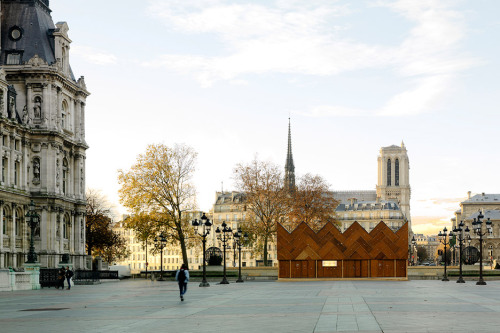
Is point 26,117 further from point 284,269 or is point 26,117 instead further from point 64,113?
point 284,269

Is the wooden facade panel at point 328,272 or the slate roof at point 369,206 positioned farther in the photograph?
the slate roof at point 369,206

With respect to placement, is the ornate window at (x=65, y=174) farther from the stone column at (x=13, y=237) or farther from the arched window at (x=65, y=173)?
the stone column at (x=13, y=237)

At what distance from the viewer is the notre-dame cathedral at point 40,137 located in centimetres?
6962

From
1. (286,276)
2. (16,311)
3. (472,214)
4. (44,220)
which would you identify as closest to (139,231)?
(44,220)

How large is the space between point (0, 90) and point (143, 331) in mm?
55238

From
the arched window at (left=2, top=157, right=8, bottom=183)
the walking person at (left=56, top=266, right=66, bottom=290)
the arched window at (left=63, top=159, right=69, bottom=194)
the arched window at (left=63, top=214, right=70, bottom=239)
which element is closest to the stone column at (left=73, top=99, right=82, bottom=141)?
the arched window at (left=63, top=159, right=69, bottom=194)

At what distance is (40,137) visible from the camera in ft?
244

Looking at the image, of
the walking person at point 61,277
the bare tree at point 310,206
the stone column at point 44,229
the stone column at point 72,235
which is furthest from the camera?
the bare tree at point 310,206

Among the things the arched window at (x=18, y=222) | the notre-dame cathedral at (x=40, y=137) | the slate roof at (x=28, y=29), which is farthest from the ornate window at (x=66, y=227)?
the slate roof at (x=28, y=29)

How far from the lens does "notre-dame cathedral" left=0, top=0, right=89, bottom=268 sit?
228 feet

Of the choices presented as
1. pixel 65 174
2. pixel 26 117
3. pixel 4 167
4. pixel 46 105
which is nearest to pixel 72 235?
pixel 65 174

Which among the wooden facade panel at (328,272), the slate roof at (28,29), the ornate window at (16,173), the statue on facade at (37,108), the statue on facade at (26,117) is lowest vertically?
the wooden facade panel at (328,272)

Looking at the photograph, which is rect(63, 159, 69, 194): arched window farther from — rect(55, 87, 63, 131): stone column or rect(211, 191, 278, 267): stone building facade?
rect(211, 191, 278, 267): stone building facade

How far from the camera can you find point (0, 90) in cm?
6875
